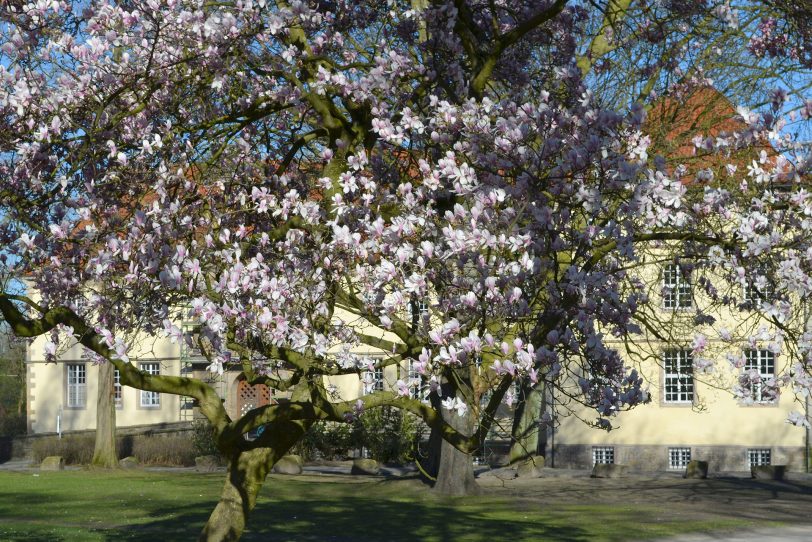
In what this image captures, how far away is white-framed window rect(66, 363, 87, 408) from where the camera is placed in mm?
53781

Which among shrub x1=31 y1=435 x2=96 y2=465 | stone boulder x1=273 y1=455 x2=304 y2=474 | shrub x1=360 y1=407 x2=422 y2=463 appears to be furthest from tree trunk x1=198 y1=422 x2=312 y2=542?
shrub x1=31 y1=435 x2=96 y2=465

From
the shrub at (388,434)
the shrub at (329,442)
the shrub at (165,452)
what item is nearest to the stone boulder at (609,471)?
the shrub at (388,434)

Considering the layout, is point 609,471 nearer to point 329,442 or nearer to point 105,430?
point 329,442

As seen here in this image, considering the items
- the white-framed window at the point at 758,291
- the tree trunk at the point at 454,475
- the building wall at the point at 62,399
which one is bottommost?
the tree trunk at the point at 454,475

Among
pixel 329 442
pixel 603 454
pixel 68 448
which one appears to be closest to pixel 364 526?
pixel 329 442

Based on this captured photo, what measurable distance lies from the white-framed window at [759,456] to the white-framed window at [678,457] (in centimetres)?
222

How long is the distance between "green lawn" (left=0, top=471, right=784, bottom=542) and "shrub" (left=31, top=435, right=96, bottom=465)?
8.83 m

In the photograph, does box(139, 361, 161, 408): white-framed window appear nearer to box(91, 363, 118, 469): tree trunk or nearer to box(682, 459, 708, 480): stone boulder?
box(91, 363, 118, 469): tree trunk

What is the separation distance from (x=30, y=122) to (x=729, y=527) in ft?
54.4

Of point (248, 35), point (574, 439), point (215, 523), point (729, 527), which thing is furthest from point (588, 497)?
point (248, 35)

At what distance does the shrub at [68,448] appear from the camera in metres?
41.1

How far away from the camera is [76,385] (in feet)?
177

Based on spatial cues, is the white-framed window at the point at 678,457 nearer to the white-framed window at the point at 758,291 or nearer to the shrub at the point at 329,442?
the shrub at the point at 329,442

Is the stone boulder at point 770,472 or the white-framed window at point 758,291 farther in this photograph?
the stone boulder at point 770,472
